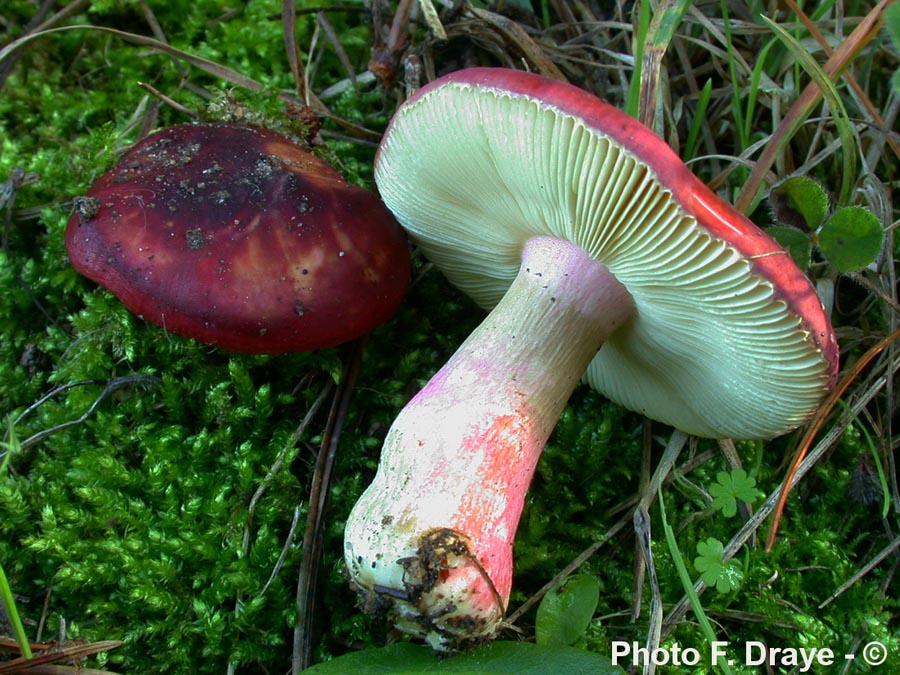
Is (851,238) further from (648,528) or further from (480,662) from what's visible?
(480,662)

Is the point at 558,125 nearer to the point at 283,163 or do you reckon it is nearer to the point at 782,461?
the point at 283,163

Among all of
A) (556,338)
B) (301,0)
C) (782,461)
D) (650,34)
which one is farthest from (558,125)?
(301,0)

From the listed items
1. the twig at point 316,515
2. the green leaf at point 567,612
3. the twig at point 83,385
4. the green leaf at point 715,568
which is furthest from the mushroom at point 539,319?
the twig at point 83,385

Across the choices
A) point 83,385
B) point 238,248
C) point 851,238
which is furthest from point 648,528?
point 83,385

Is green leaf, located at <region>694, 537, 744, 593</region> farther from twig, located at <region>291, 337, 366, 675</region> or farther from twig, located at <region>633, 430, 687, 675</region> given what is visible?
twig, located at <region>291, 337, 366, 675</region>

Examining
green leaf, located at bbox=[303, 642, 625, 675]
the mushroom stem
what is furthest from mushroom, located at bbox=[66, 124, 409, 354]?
green leaf, located at bbox=[303, 642, 625, 675]
